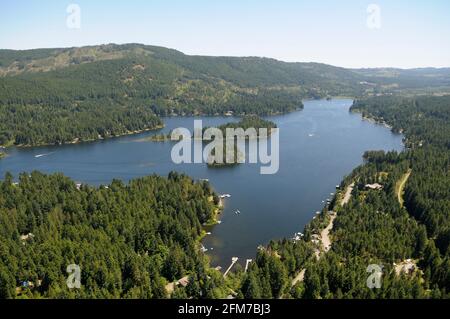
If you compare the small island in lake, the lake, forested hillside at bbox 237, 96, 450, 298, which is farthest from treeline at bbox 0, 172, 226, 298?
the small island in lake

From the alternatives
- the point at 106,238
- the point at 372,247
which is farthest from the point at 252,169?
the point at 106,238

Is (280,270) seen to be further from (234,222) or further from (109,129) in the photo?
(109,129)

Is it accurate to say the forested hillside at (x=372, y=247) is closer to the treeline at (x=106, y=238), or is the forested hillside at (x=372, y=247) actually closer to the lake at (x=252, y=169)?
the lake at (x=252, y=169)

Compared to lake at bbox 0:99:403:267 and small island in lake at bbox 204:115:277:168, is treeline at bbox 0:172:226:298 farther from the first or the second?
small island in lake at bbox 204:115:277:168

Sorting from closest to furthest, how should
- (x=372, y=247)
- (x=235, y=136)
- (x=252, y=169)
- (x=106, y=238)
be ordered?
(x=372, y=247)
(x=106, y=238)
(x=252, y=169)
(x=235, y=136)

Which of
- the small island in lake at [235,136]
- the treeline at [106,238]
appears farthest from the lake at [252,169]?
the treeline at [106,238]

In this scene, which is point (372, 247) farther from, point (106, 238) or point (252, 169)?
point (252, 169)

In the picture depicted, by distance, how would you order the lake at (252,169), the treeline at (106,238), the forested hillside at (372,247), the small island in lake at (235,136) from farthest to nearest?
the small island in lake at (235,136), the lake at (252,169), the treeline at (106,238), the forested hillside at (372,247)
